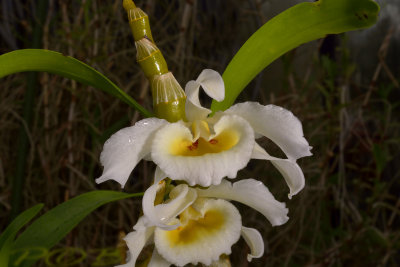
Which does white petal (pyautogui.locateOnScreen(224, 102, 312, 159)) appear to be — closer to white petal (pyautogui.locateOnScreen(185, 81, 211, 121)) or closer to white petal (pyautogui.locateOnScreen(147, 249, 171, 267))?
white petal (pyautogui.locateOnScreen(185, 81, 211, 121))

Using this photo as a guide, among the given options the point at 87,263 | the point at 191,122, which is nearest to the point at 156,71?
the point at 191,122

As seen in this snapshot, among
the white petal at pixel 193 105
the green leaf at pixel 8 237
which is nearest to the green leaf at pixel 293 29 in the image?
the white petal at pixel 193 105

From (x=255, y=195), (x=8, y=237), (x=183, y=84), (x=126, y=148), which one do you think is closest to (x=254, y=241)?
(x=255, y=195)

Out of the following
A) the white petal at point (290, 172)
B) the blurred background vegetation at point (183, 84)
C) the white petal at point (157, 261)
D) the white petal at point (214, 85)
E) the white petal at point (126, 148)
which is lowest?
the blurred background vegetation at point (183, 84)

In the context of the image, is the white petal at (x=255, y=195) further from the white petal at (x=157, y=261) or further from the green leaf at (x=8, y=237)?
the green leaf at (x=8, y=237)

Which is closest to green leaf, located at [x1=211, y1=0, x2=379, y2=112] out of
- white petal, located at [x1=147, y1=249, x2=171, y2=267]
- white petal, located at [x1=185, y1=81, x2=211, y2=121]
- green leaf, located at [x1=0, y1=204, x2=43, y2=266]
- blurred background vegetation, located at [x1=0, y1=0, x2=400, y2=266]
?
white petal, located at [x1=185, y1=81, x2=211, y2=121]
